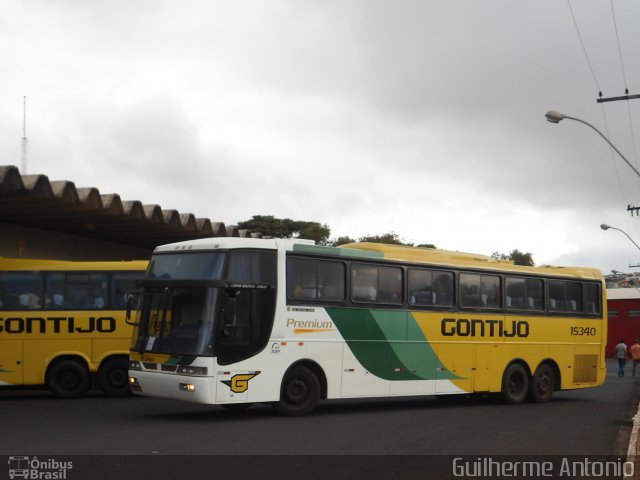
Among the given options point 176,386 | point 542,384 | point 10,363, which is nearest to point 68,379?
point 10,363

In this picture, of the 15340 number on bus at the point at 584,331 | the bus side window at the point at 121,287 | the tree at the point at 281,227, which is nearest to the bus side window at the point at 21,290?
the bus side window at the point at 121,287

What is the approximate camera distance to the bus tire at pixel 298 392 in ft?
52.0

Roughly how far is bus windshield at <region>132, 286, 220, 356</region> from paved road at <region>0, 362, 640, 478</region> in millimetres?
1267

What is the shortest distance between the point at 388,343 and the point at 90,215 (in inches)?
477

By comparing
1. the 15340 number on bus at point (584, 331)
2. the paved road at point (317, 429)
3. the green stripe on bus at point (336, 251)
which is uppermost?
the green stripe on bus at point (336, 251)

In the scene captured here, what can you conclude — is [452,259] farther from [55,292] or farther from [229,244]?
[55,292]

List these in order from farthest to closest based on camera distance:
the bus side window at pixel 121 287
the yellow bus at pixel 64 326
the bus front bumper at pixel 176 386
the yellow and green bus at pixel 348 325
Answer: the bus side window at pixel 121 287 → the yellow bus at pixel 64 326 → the yellow and green bus at pixel 348 325 → the bus front bumper at pixel 176 386

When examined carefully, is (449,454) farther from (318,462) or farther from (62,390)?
(62,390)

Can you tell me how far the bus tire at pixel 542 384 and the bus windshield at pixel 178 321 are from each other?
31.1 feet

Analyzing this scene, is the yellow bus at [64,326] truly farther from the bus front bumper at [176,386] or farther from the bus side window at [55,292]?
the bus front bumper at [176,386]

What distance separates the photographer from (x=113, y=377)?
21.0m

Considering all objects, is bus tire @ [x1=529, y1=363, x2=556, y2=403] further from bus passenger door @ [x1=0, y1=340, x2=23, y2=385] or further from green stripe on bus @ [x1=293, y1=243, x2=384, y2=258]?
bus passenger door @ [x1=0, y1=340, x2=23, y2=385]

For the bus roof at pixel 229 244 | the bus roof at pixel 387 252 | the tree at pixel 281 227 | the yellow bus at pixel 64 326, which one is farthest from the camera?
the tree at pixel 281 227

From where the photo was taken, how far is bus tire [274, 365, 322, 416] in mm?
15836
